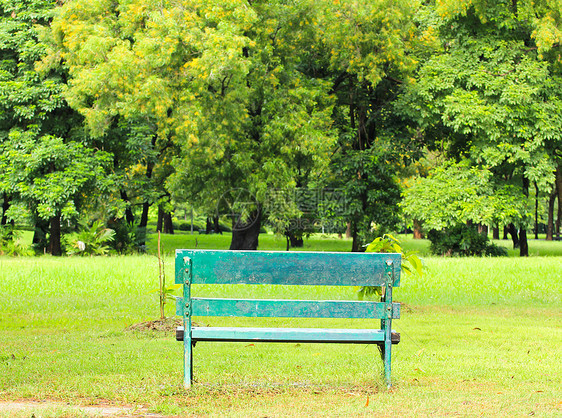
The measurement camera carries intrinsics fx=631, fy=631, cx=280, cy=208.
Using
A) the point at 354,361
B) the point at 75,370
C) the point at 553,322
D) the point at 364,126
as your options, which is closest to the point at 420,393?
the point at 354,361

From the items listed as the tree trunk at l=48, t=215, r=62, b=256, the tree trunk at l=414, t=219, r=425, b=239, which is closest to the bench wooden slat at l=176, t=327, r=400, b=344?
the tree trunk at l=48, t=215, r=62, b=256

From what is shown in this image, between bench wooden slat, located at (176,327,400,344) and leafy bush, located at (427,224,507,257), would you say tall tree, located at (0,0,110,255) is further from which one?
bench wooden slat, located at (176,327,400,344)

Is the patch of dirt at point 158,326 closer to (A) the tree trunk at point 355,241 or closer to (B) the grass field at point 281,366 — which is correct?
(B) the grass field at point 281,366

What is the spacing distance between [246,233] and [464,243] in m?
9.24

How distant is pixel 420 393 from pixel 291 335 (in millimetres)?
1008

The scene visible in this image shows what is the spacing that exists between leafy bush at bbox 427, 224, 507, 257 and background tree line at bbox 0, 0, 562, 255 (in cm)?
235

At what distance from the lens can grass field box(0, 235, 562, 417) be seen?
4.20 meters

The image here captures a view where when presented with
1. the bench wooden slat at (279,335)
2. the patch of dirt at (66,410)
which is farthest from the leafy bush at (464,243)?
the patch of dirt at (66,410)

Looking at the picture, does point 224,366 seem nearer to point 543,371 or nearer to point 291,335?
point 291,335

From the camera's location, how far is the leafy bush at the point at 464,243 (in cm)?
2678

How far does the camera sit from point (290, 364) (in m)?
5.84

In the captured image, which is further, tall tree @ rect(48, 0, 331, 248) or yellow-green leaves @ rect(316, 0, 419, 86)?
yellow-green leaves @ rect(316, 0, 419, 86)

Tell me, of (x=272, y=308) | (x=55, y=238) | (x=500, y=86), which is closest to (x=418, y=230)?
(x=500, y=86)

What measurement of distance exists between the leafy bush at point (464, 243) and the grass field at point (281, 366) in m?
15.4
